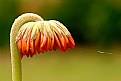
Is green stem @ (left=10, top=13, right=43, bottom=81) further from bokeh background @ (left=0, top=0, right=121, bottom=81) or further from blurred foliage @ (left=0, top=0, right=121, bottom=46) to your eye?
blurred foliage @ (left=0, top=0, right=121, bottom=46)

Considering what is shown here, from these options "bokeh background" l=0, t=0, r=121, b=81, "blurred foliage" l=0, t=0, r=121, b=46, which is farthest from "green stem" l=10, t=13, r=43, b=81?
"blurred foliage" l=0, t=0, r=121, b=46

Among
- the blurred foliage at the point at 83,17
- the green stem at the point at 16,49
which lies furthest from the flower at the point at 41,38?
the blurred foliage at the point at 83,17

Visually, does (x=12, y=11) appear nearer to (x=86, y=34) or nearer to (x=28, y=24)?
(x=86, y=34)

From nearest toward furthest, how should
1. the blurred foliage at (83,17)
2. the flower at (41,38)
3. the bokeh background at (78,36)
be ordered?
the flower at (41,38) → the bokeh background at (78,36) → the blurred foliage at (83,17)

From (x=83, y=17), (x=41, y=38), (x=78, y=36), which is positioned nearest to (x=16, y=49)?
(x=41, y=38)

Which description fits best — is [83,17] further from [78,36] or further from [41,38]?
[41,38]

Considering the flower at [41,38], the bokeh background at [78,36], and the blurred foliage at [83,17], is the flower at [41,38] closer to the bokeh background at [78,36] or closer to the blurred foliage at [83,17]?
the bokeh background at [78,36]
